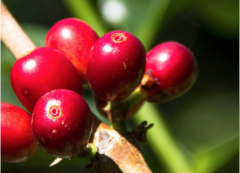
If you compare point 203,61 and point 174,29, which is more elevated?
point 174,29

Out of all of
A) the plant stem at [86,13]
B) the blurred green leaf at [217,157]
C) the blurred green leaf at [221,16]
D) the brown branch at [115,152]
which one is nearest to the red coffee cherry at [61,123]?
the brown branch at [115,152]

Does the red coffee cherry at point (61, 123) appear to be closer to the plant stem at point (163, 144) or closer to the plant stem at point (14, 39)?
the plant stem at point (14, 39)

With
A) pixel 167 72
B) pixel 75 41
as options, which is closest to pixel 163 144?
pixel 167 72

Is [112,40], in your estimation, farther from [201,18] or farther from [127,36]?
[201,18]

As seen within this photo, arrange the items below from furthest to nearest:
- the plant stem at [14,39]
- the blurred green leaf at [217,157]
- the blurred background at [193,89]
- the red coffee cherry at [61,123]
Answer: the blurred background at [193,89], the blurred green leaf at [217,157], the plant stem at [14,39], the red coffee cherry at [61,123]

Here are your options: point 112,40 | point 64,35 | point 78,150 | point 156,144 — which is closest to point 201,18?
point 156,144

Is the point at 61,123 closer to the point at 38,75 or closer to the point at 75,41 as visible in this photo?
the point at 38,75
